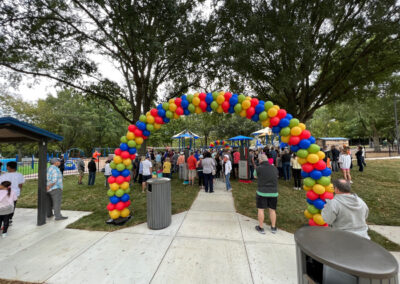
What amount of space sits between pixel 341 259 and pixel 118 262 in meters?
3.56

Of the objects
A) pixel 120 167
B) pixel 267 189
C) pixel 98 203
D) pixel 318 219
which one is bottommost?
pixel 98 203

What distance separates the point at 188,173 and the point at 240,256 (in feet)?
23.9

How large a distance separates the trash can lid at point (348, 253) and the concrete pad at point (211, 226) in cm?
261

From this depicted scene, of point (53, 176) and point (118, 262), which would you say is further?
point (53, 176)

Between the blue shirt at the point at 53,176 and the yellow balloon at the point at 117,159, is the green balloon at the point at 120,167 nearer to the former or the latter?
the yellow balloon at the point at 117,159

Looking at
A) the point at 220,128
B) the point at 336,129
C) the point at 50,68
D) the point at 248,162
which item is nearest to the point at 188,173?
the point at 248,162

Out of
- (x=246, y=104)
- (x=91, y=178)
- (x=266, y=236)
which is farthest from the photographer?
(x=91, y=178)

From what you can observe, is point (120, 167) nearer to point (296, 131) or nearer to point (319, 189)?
point (296, 131)

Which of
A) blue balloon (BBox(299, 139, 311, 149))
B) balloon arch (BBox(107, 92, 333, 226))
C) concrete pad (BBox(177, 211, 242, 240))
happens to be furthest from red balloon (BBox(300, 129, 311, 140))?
concrete pad (BBox(177, 211, 242, 240))

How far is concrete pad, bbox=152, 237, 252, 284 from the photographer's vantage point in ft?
9.33

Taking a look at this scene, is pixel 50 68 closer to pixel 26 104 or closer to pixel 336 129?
pixel 26 104

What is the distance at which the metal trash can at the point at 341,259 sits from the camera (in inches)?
53.4

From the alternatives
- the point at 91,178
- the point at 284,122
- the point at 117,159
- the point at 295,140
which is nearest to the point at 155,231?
the point at 117,159

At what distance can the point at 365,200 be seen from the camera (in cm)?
666
